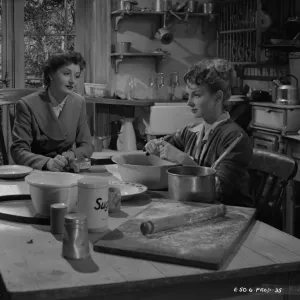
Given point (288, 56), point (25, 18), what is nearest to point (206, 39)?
point (288, 56)

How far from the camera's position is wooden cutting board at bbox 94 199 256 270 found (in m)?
1.30

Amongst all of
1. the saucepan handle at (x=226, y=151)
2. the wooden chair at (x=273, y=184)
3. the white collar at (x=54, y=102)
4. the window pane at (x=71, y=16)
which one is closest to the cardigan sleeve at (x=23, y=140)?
the white collar at (x=54, y=102)

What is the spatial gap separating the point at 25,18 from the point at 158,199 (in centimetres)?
374

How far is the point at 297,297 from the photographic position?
1359 mm

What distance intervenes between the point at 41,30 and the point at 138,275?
4.41 m

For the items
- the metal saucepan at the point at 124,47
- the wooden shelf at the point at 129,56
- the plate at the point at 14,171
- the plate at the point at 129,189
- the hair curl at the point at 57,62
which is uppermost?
the metal saucepan at the point at 124,47

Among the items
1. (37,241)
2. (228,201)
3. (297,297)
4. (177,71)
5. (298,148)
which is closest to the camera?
(297,297)

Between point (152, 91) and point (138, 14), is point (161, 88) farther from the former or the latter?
point (138, 14)

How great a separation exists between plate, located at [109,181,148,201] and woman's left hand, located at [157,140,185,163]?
0.70ft

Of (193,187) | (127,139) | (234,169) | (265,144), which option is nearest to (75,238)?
(193,187)

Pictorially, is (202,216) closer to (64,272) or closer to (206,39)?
(64,272)

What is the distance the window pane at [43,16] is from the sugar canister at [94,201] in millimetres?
3991

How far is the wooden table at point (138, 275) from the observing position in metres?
1.16

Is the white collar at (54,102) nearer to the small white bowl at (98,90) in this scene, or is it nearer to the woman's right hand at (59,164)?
the woman's right hand at (59,164)
